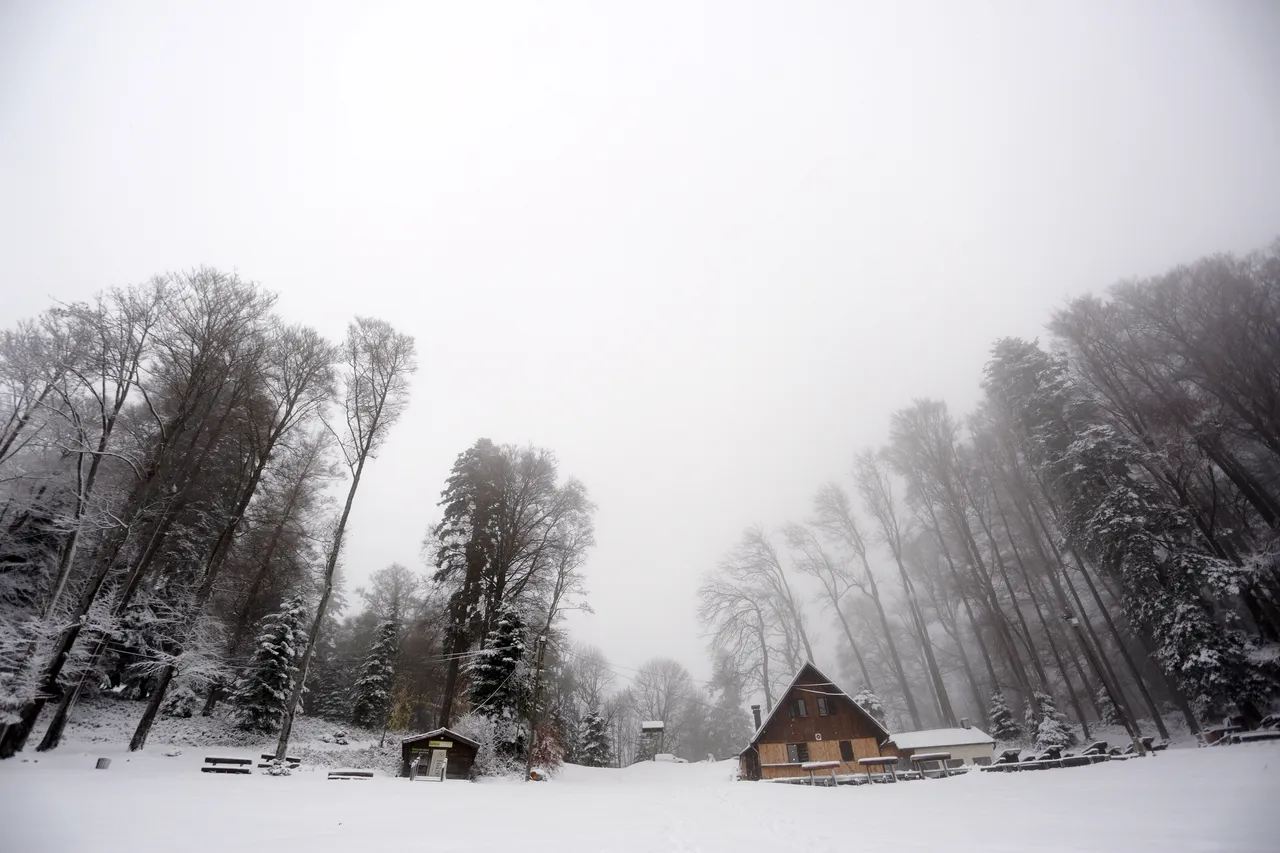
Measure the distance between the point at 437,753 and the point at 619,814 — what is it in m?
11.2

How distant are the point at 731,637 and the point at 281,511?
90.1 feet

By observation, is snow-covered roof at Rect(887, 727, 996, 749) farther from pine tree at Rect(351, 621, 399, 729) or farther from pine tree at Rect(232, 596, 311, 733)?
pine tree at Rect(351, 621, 399, 729)

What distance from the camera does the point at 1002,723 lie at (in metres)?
26.0

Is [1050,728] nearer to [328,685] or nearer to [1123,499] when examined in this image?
[1123,499]

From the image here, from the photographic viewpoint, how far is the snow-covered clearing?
6.00 m

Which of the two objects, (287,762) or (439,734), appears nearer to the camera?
(287,762)

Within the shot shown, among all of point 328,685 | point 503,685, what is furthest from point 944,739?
point 328,685

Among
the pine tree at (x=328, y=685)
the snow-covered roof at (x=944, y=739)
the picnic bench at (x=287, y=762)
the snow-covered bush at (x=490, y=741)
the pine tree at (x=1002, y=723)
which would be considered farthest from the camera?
the pine tree at (x=328, y=685)

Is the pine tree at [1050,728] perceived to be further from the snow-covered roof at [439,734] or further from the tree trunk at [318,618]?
the tree trunk at [318,618]

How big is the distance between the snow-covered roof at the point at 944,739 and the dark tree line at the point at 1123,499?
1.83 metres

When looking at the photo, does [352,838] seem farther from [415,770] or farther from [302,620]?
[302,620]

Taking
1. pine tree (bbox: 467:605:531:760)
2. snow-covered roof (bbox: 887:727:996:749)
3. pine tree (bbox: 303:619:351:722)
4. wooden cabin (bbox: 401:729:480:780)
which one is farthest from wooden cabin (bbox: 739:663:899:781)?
pine tree (bbox: 303:619:351:722)

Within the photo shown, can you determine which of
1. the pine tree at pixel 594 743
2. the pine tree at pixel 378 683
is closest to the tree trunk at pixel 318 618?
the pine tree at pixel 378 683

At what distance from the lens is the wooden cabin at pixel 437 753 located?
59.2 feet
